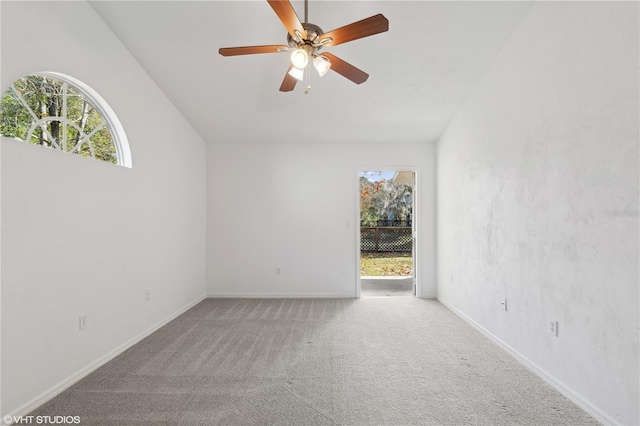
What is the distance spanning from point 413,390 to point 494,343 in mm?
1345

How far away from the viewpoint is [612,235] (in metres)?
1.89

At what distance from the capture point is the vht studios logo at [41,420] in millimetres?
1936

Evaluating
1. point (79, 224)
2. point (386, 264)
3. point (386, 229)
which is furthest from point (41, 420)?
point (386, 229)

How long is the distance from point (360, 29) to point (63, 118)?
240 centimetres

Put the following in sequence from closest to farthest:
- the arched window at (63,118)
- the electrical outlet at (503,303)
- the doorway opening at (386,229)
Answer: the arched window at (63,118) < the electrical outlet at (503,303) < the doorway opening at (386,229)

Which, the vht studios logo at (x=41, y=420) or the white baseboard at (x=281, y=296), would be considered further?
the white baseboard at (x=281, y=296)

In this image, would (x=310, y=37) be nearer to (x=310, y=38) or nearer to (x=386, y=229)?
(x=310, y=38)

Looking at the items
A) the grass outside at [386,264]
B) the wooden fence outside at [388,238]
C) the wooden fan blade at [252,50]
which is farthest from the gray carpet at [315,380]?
the wooden fence outside at [388,238]

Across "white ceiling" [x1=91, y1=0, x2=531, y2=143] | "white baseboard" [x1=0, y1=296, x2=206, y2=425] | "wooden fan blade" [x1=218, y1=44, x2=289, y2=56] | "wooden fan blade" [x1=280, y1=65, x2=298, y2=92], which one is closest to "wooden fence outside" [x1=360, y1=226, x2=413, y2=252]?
"white ceiling" [x1=91, y1=0, x2=531, y2=143]

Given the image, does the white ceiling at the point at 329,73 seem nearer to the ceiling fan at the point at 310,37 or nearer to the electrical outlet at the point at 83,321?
the ceiling fan at the point at 310,37

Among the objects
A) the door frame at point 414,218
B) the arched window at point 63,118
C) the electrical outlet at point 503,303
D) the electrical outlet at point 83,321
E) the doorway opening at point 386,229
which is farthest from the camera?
the doorway opening at point 386,229

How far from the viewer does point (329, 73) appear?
350 cm

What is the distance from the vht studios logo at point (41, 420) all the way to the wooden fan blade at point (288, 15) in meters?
2.72

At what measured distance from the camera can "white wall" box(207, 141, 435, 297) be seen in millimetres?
5062
